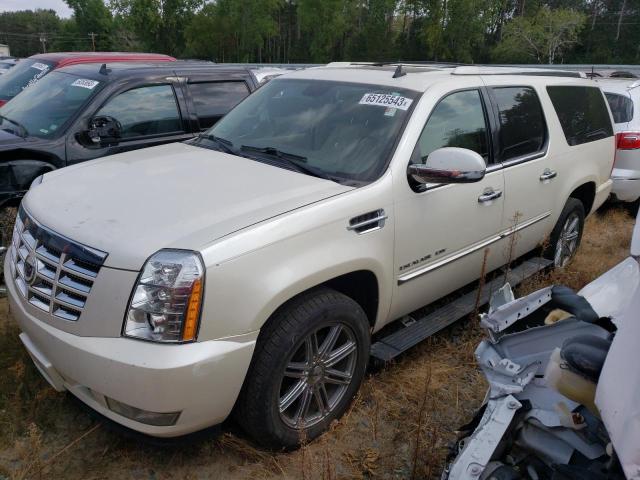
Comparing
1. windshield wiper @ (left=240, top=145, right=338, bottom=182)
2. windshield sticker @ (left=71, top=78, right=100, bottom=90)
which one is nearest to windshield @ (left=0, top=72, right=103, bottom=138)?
windshield sticker @ (left=71, top=78, right=100, bottom=90)

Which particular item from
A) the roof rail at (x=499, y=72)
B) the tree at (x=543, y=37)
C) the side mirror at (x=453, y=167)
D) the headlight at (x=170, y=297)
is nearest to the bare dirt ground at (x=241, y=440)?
the headlight at (x=170, y=297)

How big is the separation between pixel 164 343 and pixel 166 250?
38 centimetres

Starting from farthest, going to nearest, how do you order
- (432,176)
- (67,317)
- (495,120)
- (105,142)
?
1. (105,142)
2. (495,120)
3. (432,176)
4. (67,317)

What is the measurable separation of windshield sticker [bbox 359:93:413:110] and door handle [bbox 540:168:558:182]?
1516 millimetres

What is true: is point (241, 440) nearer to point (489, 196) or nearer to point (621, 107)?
point (489, 196)

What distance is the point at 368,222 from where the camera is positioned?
2877 mm

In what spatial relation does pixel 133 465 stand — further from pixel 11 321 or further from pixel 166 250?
pixel 11 321

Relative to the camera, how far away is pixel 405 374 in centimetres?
352

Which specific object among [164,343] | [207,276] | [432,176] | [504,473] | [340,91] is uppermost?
[340,91]

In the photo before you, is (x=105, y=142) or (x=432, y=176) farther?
(x=105, y=142)

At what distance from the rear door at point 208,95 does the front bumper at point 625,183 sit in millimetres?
4706

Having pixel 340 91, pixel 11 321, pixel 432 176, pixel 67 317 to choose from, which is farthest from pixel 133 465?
pixel 340 91

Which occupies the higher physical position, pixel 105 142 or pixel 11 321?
pixel 105 142

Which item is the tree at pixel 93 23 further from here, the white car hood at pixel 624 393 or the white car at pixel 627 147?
the white car hood at pixel 624 393
